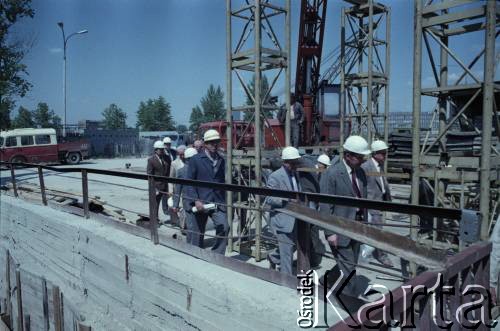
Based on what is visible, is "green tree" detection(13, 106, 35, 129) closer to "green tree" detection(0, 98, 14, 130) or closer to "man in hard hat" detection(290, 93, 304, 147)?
"green tree" detection(0, 98, 14, 130)

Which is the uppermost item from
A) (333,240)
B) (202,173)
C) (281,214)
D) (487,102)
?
(487,102)

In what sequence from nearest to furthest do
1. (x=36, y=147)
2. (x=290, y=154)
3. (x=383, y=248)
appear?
(x=383, y=248)
(x=290, y=154)
(x=36, y=147)

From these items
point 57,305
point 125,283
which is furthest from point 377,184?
point 57,305

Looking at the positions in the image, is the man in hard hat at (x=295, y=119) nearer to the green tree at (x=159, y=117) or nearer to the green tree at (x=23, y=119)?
the green tree at (x=23, y=119)

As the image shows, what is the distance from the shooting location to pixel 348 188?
4207mm

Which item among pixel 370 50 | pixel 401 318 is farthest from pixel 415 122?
pixel 370 50

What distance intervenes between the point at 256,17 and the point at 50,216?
4.60 m

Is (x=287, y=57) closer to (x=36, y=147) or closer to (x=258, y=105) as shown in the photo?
(x=258, y=105)

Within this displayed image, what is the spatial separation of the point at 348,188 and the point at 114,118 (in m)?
73.7

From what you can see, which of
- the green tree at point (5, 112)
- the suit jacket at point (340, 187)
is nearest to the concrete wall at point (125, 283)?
the suit jacket at point (340, 187)

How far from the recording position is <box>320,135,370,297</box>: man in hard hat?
414 cm

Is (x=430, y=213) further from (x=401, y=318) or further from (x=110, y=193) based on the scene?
(x=110, y=193)

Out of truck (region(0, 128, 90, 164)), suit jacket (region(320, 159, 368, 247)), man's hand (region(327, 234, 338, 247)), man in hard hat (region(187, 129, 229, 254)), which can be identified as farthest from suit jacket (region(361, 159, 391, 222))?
truck (region(0, 128, 90, 164))

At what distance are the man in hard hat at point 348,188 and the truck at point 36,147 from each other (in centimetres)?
2576
